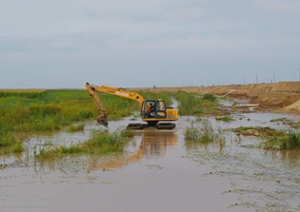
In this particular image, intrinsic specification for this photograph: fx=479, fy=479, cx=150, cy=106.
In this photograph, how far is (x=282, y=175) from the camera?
12.8 metres

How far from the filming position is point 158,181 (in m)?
11.9

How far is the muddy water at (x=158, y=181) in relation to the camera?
32.0ft

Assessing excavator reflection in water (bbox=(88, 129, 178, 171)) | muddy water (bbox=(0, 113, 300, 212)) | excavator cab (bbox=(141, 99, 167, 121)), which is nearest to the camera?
muddy water (bbox=(0, 113, 300, 212))

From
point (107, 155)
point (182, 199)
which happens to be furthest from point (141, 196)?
point (107, 155)

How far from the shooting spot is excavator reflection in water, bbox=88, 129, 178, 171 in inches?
556

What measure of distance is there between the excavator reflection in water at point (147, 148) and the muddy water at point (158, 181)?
0.03 meters

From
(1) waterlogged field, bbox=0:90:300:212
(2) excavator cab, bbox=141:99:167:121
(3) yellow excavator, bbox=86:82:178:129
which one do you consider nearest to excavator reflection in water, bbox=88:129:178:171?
(1) waterlogged field, bbox=0:90:300:212

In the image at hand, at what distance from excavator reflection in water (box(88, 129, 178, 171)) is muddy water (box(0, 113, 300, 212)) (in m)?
0.03

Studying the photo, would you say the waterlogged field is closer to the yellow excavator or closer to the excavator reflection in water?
the excavator reflection in water

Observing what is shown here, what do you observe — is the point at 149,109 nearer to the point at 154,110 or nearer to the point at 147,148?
the point at 154,110

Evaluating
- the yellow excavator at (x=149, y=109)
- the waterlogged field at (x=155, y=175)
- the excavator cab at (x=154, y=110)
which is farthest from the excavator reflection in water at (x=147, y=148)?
the excavator cab at (x=154, y=110)

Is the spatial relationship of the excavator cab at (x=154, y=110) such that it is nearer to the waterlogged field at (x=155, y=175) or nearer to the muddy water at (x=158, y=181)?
the waterlogged field at (x=155, y=175)

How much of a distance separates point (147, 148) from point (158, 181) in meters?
6.19

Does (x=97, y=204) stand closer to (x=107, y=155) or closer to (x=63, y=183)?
(x=63, y=183)
